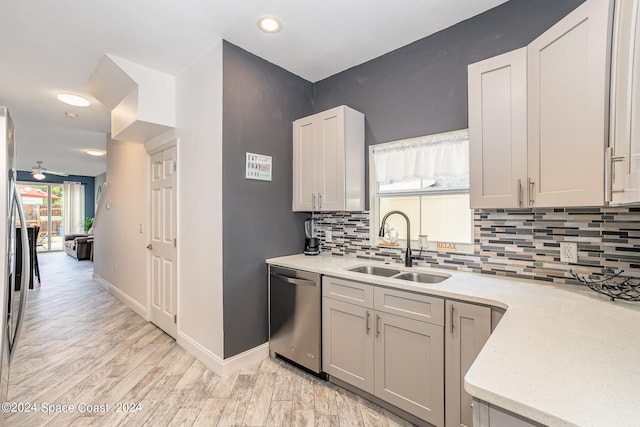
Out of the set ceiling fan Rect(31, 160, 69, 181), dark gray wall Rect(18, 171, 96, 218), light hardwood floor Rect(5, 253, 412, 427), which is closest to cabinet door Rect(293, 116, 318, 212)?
light hardwood floor Rect(5, 253, 412, 427)

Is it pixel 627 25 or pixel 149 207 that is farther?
pixel 149 207

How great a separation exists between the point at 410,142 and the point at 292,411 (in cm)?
222

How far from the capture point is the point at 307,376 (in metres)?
2.38

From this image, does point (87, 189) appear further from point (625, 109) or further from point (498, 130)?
point (625, 109)

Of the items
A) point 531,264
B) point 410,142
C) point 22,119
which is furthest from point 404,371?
point 22,119

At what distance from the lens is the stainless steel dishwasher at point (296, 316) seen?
7.56 ft

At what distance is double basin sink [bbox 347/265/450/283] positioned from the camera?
2.16 meters

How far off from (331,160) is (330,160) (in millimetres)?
12

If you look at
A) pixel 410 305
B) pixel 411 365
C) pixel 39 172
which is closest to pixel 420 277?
pixel 410 305

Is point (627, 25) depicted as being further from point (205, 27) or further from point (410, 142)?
point (205, 27)

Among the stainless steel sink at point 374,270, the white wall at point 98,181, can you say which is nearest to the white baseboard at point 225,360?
the stainless steel sink at point 374,270

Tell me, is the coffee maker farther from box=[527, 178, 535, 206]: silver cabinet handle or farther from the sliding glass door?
the sliding glass door

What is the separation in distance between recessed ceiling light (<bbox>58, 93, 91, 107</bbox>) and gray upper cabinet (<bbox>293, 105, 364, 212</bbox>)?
274 cm

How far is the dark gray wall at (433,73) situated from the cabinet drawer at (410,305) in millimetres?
1228
